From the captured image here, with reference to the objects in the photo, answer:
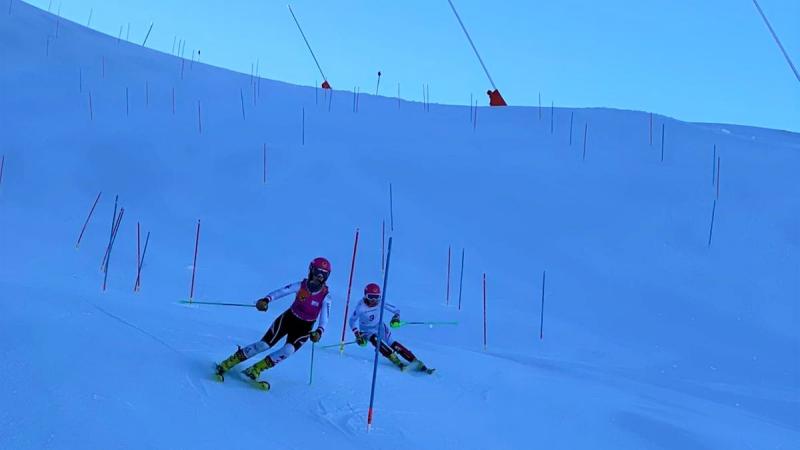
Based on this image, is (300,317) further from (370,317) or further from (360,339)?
(370,317)

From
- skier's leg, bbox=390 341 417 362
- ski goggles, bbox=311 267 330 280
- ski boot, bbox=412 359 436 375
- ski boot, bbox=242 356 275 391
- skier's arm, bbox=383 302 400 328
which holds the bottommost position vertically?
ski boot, bbox=412 359 436 375

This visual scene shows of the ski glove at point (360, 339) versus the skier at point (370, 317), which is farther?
the skier at point (370, 317)

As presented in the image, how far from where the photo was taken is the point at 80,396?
3.96 metres

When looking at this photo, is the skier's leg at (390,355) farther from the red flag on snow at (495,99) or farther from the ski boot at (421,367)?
the red flag on snow at (495,99)

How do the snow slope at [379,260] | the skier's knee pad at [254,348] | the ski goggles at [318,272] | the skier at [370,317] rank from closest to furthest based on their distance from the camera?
the snow slope at [379,260] → the skier's knee pad at [254,348] → the ski goggles at [318,272] → the skier at [370,317]

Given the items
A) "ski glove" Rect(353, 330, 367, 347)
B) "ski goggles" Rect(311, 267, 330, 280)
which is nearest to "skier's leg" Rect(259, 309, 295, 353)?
"ski goggles" Rect(311, 267, 330, 280)

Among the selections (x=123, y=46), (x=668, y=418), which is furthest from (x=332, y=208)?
(x=123, y=46)

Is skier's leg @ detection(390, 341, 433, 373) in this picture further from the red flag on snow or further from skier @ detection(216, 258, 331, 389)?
the red flag on snow

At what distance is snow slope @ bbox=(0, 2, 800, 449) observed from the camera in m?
4.74

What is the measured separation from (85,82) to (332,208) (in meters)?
8.96

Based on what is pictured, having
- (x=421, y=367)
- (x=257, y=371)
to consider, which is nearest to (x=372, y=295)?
(x=421, y=367)

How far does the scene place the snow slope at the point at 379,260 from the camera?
15.5ft

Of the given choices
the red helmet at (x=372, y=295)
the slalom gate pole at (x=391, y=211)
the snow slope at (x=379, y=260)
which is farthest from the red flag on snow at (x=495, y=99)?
the red helmet at (x=372, y=295)

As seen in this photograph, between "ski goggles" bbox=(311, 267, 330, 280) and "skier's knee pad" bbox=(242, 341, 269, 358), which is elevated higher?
"ski goggles" bbox=(311, 267, 330, 280)
